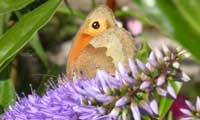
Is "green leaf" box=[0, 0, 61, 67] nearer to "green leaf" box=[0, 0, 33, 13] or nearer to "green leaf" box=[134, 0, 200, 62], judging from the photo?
"green leaf" box=[0, 0, 33, 13]

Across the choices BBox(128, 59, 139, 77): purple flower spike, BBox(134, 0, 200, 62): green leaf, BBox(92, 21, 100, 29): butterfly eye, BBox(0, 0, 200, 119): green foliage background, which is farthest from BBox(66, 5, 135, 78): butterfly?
BBox(134, 0, 200, 62): green leaf

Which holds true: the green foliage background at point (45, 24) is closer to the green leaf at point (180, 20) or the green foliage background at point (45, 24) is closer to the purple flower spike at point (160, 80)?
the green leaf at point (180, 20)

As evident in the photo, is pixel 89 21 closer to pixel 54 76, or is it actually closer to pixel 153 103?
pixel 54 76

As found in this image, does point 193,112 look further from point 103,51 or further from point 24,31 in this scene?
point 103,51

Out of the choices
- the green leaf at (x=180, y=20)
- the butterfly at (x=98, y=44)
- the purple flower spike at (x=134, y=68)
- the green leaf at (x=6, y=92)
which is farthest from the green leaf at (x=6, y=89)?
the green leaf at (x=180, y=20)

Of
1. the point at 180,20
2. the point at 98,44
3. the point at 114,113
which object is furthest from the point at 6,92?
the point at 180,20

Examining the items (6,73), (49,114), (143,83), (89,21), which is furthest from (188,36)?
(6,73)
